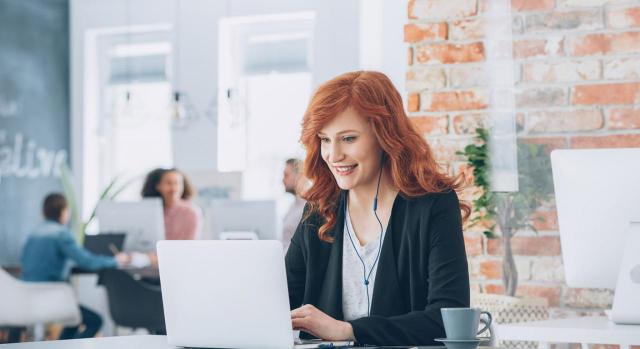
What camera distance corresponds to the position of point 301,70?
7.68m

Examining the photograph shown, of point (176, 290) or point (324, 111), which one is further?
point (324, 111)

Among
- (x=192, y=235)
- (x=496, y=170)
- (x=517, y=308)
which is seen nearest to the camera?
(x=517, y=308)

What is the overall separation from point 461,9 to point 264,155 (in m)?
4.55

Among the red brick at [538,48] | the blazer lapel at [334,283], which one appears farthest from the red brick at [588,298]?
the blazer lapel at [334,283]

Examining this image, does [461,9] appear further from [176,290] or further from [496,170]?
[176,290]

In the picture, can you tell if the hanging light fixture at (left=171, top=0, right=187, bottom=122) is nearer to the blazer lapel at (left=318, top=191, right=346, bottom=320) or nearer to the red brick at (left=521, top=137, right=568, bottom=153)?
the red brick at (left=521, top=137, right=568, bottom=153)

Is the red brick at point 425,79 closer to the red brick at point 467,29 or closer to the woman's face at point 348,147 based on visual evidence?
the red brick at point 467,29

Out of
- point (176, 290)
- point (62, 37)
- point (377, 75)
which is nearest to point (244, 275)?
point (176, 290)

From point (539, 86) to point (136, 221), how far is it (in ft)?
11.1

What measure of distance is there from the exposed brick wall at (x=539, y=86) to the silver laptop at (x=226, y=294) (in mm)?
1823

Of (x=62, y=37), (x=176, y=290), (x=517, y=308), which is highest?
(x=62, y=37)

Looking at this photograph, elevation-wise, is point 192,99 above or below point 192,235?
above

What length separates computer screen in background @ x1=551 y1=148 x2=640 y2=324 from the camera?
213 cm

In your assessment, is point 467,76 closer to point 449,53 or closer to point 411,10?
point 449,53
